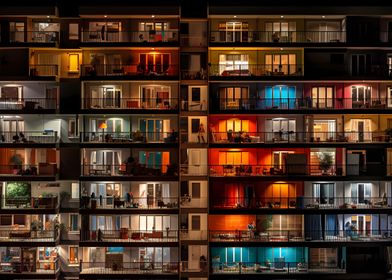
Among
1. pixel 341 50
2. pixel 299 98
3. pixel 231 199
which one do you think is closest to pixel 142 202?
pixel 231 199

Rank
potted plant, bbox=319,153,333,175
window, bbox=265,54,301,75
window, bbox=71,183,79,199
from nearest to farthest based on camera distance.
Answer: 1. potted plant, bbox=319,153,333,175
2. window, bbox=265,54,301,75
3. window, bbox=71,183,79,199

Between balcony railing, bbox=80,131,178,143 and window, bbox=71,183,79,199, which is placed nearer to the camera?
balcony railing, bbox=80,131,178,143

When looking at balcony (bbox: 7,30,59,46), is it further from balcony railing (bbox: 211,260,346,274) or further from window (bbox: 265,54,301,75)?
balcony railing (bbox: 211,260,346,274)

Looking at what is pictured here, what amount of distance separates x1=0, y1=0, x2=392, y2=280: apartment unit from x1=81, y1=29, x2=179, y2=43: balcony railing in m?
0.14

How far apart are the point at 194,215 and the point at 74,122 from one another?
11.3m

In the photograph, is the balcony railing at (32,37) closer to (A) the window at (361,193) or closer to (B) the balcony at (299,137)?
(B) the balcony at (299,137)

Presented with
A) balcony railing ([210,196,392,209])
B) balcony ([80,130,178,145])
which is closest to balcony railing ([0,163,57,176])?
balcony ([80,130,178,145])

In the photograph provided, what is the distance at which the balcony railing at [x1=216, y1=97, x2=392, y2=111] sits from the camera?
46031mm

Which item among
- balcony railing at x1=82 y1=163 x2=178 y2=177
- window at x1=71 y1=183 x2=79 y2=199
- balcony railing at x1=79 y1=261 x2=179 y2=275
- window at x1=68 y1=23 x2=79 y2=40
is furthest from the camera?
window at x1=71 y1=183 x2=79 y2=199

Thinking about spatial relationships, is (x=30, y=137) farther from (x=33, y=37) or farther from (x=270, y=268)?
(x=270, y=268)

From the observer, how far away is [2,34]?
46.4 metres

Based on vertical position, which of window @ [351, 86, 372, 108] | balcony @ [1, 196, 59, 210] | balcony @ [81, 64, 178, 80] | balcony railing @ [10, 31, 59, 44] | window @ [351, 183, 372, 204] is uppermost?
balcony railing @ [10, 31, 59, 44]

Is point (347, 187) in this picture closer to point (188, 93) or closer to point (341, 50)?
point (341, 50)

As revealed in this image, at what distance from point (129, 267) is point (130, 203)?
458cm
